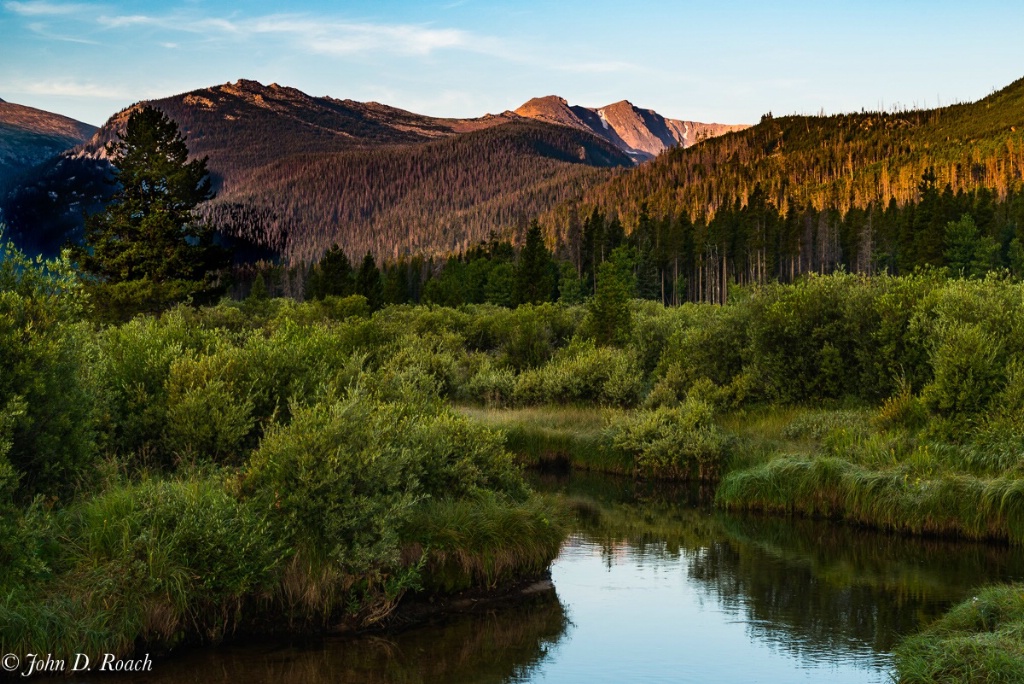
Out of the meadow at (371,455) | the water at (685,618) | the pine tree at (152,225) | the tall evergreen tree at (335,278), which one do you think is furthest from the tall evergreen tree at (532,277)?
the water at (685,618)

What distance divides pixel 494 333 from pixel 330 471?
46.5 m

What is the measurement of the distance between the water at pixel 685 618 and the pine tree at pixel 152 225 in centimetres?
4384

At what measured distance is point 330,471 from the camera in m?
14.9

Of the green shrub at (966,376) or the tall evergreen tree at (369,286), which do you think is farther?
the tall evergreen tree at (369,286)

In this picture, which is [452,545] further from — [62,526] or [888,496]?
[888,496]

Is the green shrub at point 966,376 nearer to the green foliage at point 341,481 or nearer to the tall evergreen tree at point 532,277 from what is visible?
the green foliage at point 341,481

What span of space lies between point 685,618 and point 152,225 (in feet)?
172

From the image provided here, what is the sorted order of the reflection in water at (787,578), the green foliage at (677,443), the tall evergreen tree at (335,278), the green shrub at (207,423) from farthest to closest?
the tall evergreen tree at (335,278), the green foliage at (677,443), the green shrub at (207,423), the reflection in water at (787,578)

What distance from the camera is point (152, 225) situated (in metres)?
61.9

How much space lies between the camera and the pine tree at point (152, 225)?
61.3 meters

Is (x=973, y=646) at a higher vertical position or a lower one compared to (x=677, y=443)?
higher

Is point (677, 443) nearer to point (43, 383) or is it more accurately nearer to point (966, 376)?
point (966, 376)

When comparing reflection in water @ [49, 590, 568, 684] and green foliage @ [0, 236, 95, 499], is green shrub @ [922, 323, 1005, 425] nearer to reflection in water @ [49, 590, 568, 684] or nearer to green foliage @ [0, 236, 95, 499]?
reflection in water @ [49, 590, 568, 684]

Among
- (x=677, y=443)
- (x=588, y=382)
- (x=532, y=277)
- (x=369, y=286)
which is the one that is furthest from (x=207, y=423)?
(x=369, y=286)
